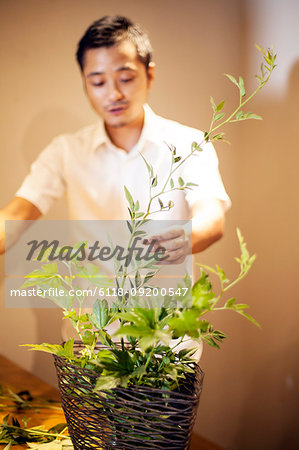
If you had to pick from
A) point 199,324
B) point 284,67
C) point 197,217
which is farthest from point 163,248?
point 284,67

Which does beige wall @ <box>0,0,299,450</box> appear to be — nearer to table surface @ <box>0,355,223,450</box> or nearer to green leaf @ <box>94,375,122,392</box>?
table surface @ <box>0,355,223,450</box>

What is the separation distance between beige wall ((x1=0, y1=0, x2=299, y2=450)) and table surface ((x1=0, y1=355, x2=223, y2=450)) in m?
0.05

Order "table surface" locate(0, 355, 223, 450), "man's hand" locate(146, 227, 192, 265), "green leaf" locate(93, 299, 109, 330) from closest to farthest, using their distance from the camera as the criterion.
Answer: "green leaf" locate(93, 299, 109, 330) < "table surface" locate(0, 355, 223, 450) < "man's hand" locate(146, 227, 192, 265)

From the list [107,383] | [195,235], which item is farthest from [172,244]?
[107,383]

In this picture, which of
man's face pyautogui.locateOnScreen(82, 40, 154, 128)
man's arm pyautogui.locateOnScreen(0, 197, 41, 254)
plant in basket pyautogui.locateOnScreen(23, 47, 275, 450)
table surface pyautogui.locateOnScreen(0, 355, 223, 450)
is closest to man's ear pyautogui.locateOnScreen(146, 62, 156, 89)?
man's face pyautogui.locateOnScreen(82, 40, 154, 128)

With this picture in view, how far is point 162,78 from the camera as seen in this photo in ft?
4.53

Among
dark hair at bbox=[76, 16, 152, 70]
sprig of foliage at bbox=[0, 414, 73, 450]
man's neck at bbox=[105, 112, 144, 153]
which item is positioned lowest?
sprig of foliage at bbox=[0, 414, 73, 450]

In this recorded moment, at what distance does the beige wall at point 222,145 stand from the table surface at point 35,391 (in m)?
0.05

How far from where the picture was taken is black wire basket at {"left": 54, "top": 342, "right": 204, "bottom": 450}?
0.59 m

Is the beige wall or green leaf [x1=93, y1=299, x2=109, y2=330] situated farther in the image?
the beige wall

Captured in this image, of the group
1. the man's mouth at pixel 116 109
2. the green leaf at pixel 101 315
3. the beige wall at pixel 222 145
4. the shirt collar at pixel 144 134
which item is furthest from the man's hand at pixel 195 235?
the green leaf at pixel 101 315

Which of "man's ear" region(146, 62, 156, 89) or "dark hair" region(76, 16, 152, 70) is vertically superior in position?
"dark hair" region(76, 16, 152, 70)

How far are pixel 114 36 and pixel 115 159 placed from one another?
36 cm

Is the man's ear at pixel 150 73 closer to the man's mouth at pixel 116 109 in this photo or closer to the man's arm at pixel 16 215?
the man's mouth at pixel 116 109
